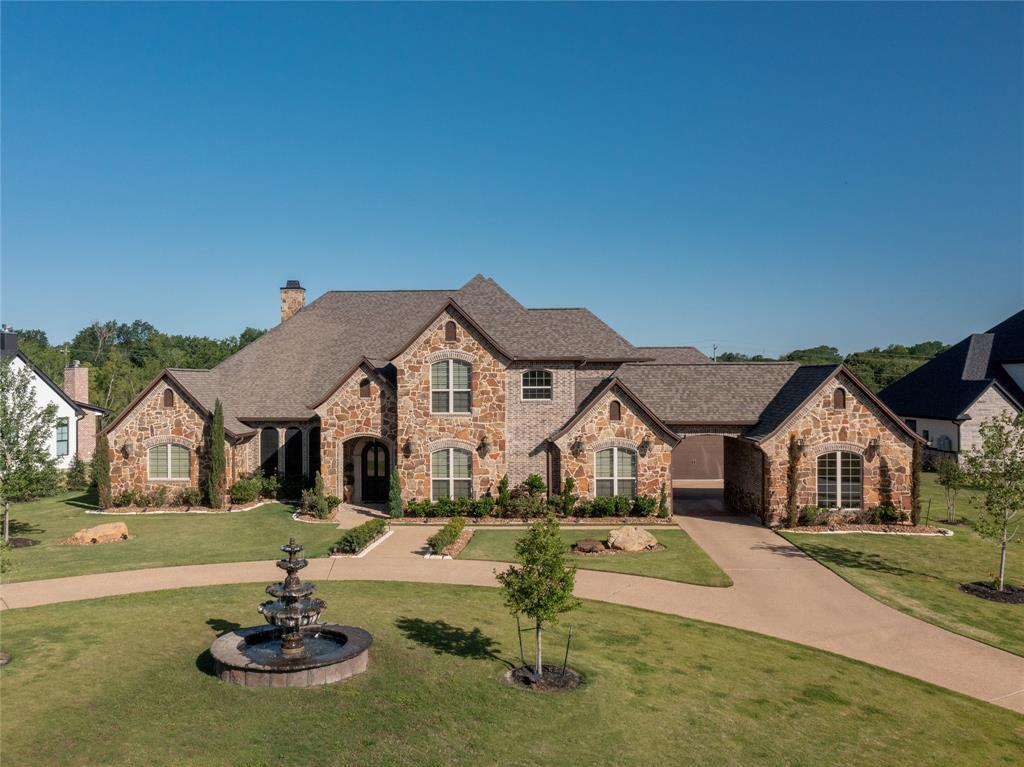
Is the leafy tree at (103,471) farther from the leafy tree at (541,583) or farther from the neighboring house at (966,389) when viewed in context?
the neighboring house at (966,389)

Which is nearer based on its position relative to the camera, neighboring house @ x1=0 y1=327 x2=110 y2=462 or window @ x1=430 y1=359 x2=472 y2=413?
window @ x1=430 y1=359 x2=472 y2=413

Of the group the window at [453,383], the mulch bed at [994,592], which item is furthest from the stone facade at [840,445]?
the window at [453,383]

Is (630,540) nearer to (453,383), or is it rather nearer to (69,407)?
(453,383)

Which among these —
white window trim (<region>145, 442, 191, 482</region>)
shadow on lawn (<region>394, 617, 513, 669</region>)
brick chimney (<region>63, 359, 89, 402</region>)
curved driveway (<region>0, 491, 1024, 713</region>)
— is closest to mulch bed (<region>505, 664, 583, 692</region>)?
shadow on lawn (<region>394, 617, 513, 669</region>)

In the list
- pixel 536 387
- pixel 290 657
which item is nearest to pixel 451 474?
pixel 536 387

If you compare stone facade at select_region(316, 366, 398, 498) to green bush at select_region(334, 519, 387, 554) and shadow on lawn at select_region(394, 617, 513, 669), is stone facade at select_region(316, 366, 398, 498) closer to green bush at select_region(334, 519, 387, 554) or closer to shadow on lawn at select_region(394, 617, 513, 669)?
green bush at select_region(334, 519, 387, 554)

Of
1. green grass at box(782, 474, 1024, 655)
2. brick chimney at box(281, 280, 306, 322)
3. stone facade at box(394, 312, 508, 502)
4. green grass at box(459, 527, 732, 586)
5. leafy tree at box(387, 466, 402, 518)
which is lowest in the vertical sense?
green grass at box(782, 474, 1024, 655)

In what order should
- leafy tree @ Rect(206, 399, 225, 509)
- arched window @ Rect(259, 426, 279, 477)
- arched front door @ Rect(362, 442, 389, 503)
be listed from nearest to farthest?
leafy tree @ Rect(206, 399, 225, 509)
arched front door @ Rect(362, 442, 389, 503)
arched window @ Rect(259, 426, 279, 477)
